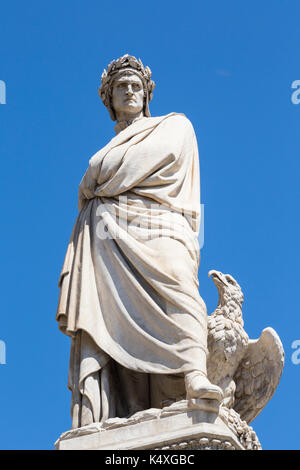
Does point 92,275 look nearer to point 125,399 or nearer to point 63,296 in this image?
point 63,296

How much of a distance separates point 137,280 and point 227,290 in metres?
1.44

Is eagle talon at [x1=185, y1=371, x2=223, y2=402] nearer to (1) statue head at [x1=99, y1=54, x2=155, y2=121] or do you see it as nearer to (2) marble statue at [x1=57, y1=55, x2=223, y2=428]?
(2) marble statue at [x1=57, y1=55, x2=223, y2=428]

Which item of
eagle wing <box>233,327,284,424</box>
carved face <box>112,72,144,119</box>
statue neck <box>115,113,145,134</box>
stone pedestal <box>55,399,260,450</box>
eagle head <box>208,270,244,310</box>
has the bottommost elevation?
stone pedestal <box>55,399,260,450</box>

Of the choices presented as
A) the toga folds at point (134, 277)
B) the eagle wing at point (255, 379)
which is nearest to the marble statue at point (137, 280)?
the toga folds at point (134, 277)

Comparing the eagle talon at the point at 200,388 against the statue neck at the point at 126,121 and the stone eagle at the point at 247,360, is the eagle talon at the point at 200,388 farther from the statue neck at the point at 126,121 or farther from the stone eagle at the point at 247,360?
the statue neck at the point at 126,121

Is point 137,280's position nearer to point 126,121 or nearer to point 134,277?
point 134,277

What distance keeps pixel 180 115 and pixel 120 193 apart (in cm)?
137

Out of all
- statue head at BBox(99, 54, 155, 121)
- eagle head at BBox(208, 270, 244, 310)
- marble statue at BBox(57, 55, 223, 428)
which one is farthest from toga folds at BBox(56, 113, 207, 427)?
eagle head at BBox(208, 270, 244, 310)

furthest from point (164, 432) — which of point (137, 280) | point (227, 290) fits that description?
point (227, 290)

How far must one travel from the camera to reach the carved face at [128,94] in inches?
524

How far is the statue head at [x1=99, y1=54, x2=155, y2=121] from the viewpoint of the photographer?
1333 centimetres

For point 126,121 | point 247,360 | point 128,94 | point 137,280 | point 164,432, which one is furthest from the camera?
point 126,121

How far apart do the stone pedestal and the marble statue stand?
18cm

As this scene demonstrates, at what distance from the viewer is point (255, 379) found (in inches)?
507
